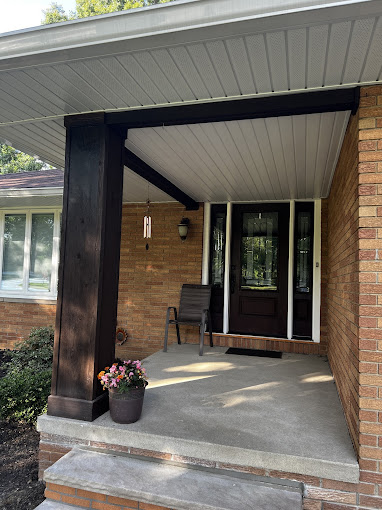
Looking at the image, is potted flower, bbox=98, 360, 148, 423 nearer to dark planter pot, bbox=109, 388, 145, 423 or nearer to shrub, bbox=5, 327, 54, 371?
dark planter pot, bbox=109, 388, 145, 423

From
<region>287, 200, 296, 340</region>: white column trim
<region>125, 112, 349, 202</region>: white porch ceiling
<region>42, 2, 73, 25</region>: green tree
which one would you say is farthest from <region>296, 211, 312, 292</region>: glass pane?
<region>42, 2, 73, 25</region>: green tree

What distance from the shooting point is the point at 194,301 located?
505 centimetres

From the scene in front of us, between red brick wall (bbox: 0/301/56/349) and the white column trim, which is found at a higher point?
the white column trim

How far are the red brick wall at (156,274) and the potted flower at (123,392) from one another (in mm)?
2914

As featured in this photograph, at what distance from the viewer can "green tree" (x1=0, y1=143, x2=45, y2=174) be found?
2009cm

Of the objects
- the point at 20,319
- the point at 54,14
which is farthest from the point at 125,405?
the point at 54,14

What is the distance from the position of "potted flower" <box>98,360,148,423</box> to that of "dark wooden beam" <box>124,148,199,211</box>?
1.87 metres

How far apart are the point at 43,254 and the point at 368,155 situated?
528 cm

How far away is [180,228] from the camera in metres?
5.30

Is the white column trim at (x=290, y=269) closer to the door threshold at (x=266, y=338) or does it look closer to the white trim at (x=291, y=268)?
the white trim at (x=291, y=268)

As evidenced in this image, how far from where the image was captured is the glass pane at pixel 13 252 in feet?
20.0

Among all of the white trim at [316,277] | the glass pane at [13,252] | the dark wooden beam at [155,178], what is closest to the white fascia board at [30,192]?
the glass pane at [13,252]

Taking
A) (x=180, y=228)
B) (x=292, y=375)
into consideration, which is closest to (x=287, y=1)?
(x=292, y=375)

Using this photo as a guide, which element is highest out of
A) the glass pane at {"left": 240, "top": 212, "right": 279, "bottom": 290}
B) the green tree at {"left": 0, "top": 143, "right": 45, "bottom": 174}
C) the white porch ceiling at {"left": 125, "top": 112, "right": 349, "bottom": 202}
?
the green tree at {"left": 0, "top": 143, "right": 45, "bottom": 174}
